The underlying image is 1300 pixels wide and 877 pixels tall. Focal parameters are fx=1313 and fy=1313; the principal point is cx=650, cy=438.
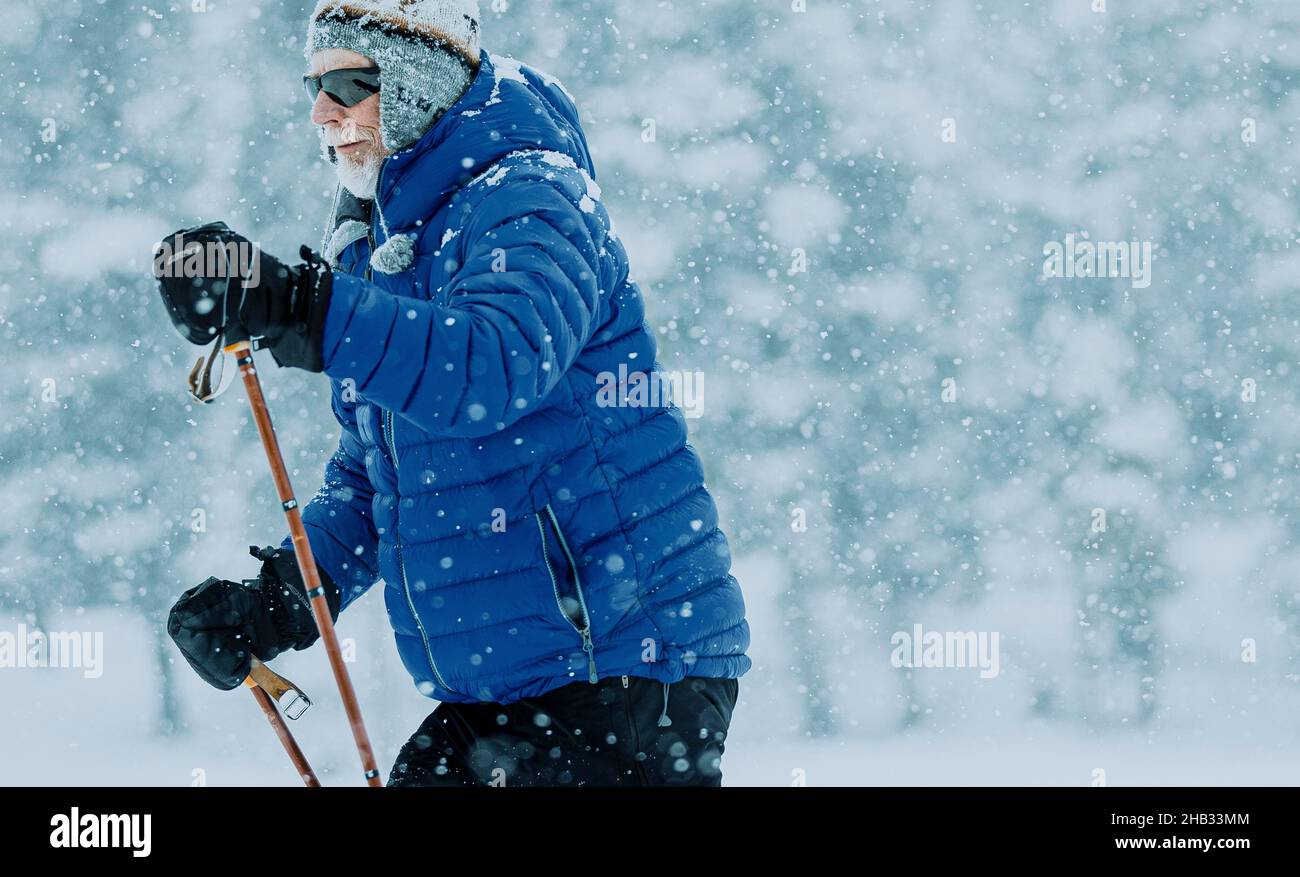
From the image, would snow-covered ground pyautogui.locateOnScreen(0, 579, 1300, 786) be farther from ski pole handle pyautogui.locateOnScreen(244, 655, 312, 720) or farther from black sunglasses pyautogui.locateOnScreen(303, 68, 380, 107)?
black sunglasses pyautogui.locateOnScreen(303, 68, 380, 107)

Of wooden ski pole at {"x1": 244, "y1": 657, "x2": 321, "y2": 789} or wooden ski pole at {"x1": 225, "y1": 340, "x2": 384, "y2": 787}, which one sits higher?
wooden ski pole at {"x1": 225, "y1": 340, "x2": 384, "y2": 787}

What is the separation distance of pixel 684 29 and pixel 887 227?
261cm

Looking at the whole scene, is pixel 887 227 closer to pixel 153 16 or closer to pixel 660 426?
pixel 153 16

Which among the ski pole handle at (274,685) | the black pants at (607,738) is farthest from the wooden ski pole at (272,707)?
the black pants at (607,738)

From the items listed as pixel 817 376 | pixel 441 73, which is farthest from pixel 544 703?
pixel 817 376

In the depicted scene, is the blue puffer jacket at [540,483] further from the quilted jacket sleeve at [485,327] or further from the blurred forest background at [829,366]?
the blurred forest background at [829,366]

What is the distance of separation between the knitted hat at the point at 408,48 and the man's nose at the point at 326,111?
0.09 m

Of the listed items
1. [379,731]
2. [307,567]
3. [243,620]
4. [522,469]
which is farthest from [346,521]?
[379,731]

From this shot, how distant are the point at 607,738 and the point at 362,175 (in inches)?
39.3

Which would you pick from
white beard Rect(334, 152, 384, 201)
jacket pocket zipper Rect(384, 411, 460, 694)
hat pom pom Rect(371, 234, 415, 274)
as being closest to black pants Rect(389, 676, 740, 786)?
jacket pocket zipper Rect(384, 411, 460, 694)

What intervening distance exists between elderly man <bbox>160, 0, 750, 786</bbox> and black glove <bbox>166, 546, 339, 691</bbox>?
32 centimetres

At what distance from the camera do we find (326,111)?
220 centimetres

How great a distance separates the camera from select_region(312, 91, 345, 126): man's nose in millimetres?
2182

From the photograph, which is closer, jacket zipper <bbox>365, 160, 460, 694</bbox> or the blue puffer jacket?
the blue puffer jacket
